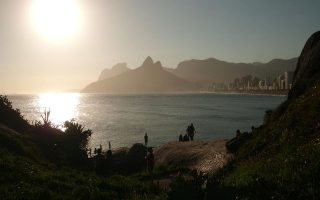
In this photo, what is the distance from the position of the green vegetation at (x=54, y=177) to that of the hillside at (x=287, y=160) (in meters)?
3.50

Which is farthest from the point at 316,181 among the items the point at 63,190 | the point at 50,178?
the point at 50,178

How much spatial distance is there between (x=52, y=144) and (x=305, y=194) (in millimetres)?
27671

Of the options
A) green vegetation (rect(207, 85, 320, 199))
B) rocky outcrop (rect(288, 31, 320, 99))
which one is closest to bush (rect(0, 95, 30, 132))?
rocky outcrop (rect(288, 31, 320, 99))

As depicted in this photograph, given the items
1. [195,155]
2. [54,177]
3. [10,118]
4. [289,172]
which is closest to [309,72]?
[195,155]

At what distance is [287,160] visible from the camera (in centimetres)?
1543

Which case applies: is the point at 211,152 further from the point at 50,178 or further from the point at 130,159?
the point at 50,178

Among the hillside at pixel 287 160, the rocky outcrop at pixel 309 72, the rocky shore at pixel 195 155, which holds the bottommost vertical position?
the rocky shore at pixel 195 155

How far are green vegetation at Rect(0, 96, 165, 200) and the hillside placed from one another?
350 cm

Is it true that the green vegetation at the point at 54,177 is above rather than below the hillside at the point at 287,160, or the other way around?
below

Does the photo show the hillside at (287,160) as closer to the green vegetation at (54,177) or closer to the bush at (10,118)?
the green vegetation at (54,177)

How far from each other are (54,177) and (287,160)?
11.8m

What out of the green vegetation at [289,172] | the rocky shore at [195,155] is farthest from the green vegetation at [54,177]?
the rocky shore at [195,155]

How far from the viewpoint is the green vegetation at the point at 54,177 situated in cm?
1692

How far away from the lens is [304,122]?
70.2ft
